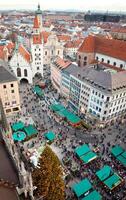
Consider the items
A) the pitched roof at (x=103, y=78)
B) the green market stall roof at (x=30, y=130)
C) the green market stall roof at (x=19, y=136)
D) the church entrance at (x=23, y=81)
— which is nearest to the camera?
the green market stall roof at (x=19, y=136)

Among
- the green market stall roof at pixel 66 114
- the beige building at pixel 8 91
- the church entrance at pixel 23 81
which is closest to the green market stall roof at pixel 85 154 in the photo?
the green market stall roof at pixel 66 114

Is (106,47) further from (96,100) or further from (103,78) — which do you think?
(96,100)

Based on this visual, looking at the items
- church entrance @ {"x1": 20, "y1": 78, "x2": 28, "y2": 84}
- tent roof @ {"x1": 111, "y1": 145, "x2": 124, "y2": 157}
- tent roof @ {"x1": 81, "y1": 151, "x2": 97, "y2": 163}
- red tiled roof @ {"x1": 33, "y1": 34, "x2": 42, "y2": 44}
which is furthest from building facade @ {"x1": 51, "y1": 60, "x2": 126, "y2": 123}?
church entrance @ {"x1": 20, "y1": 78, "x2": 28, "y2": 84}

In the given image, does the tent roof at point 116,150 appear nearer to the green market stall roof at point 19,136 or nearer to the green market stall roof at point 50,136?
the green market stall roof at point 50,136

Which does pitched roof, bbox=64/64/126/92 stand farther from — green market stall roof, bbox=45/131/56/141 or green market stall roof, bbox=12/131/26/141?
green market stall roof, bbox=12/131/26/141

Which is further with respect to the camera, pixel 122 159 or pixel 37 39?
pixel 37 39

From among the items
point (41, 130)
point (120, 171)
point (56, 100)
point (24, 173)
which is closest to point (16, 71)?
point (56, 100)

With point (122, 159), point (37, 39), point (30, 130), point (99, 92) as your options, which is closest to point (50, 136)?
point (30, 130)
